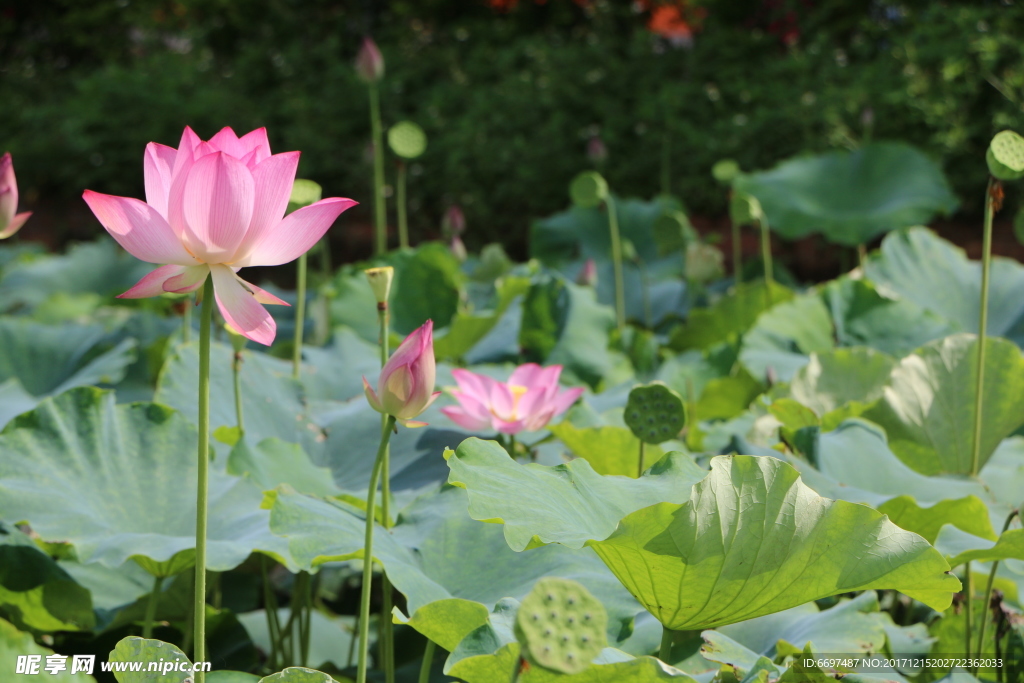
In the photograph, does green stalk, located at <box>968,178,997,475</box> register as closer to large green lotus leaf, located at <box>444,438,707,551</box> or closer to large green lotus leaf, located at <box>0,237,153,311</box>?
large green lotus leaf, located at <box>444,438,707,551</box>

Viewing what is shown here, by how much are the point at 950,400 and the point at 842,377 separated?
21 cm

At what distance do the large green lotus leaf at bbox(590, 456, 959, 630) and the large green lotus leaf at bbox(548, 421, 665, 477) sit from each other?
0.37 meters

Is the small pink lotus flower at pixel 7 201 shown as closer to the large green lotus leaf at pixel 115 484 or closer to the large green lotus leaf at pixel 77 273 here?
the large green lotus leaf at pixel 115 484

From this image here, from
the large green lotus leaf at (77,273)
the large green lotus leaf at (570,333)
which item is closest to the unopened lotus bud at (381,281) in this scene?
the large green lotus leaf at (570,333)

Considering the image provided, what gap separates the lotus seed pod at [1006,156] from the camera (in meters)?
0.84

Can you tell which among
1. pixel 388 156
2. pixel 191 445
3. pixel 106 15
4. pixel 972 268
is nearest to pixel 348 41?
pixel 388 156

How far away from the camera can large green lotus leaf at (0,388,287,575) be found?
0.85 metres

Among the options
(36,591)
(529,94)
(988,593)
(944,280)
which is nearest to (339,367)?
(36,591)

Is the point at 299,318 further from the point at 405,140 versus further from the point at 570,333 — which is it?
the point at 570,333

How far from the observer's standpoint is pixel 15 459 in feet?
3.02

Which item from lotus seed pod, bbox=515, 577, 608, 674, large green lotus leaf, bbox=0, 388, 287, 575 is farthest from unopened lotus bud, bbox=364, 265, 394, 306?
lotus seed pod, bbox=515, 577, 608, 674

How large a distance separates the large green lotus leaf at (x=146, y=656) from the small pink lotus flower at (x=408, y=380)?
20cm

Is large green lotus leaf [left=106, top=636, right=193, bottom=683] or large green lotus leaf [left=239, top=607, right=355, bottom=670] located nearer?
large green lotus leaf [left=106, top=636, right=193, bottom=683]

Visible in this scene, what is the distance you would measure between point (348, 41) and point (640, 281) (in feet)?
9.69
